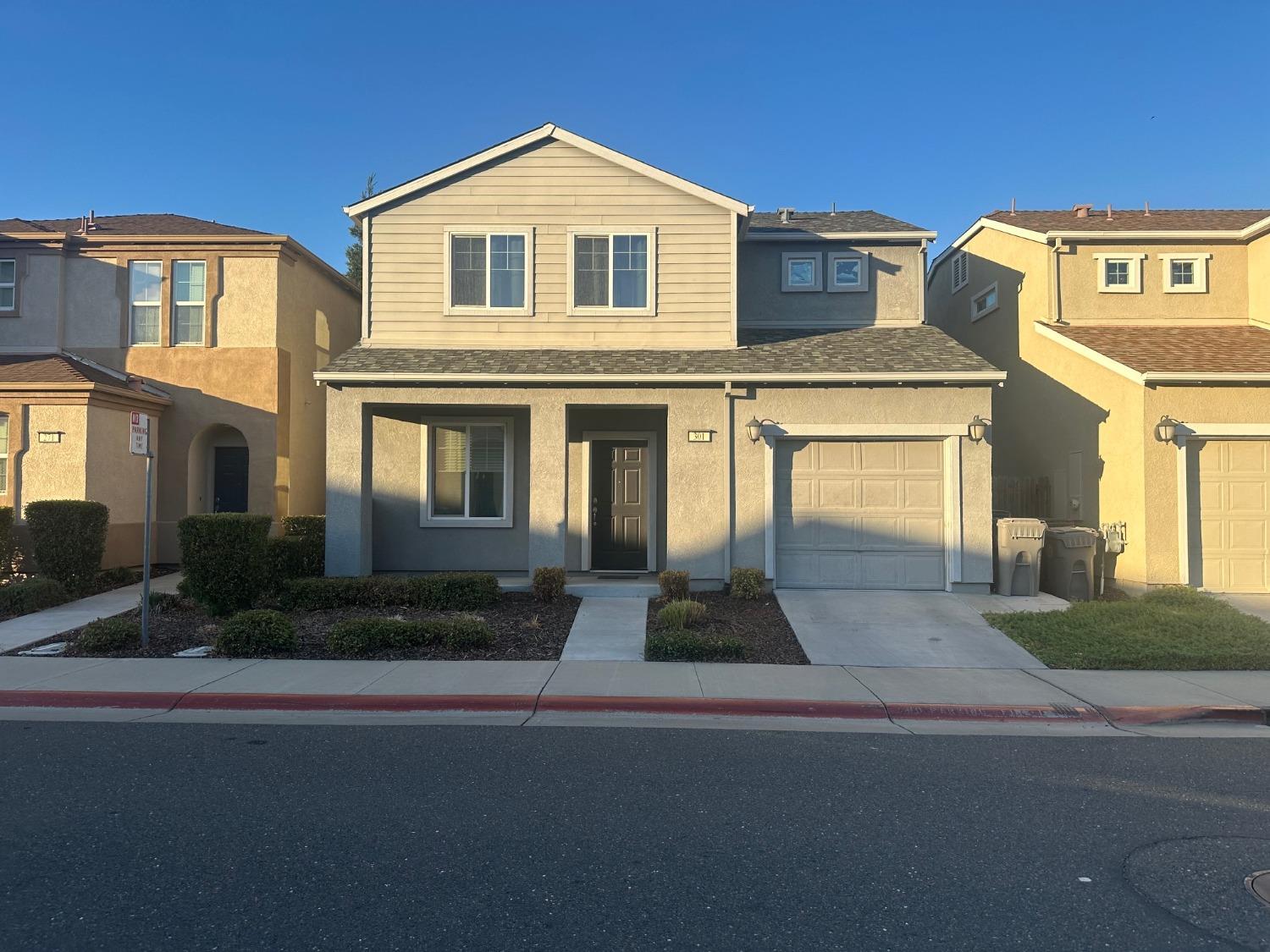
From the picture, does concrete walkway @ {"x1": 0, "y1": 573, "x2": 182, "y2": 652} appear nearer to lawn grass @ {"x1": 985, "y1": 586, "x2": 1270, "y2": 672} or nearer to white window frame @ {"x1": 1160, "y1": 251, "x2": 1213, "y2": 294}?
lawn grass @ {"x1": 985, "y1": 586, "x2": 1270, "y2": 672}

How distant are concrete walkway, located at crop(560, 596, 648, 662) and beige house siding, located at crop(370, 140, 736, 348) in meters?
4.19

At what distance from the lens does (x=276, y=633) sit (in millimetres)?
9172

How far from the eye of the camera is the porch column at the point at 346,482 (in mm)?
12461

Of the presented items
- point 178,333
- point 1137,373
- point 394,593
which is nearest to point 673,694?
point 394,593

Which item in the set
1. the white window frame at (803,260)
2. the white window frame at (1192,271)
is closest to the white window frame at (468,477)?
the white window frame at (803,260)

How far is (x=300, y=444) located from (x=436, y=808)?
12829 millimetres

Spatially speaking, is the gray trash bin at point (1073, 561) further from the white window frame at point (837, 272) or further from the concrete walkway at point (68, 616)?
the concrete walkway at point (68, 616)

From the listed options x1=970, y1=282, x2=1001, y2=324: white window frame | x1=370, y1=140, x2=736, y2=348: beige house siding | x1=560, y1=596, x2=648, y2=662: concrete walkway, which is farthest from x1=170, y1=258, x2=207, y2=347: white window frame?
x1=970, y1=282, x2=1001, y2=324: white window frame

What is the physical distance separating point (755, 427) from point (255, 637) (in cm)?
714

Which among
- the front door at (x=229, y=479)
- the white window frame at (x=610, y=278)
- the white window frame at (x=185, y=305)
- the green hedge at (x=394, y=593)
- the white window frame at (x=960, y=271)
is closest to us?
Result: the green hedge at (x=394, y=593)

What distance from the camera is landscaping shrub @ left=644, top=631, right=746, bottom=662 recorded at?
9.01 meters

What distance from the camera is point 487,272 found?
1348 cm

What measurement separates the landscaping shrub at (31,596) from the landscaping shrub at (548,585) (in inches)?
267

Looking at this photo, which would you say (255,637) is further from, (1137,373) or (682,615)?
(1137,373)
